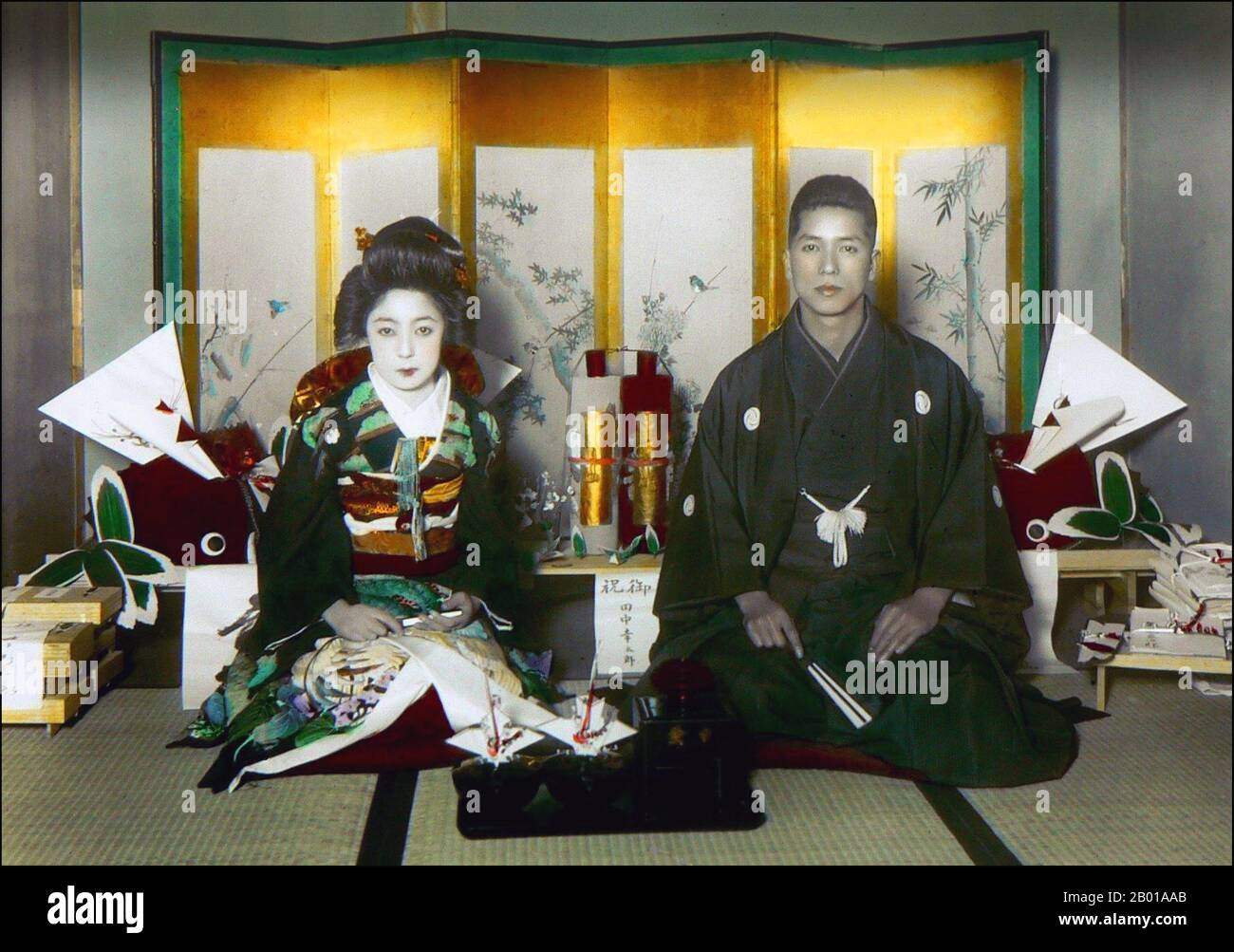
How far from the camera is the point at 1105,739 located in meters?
3.65

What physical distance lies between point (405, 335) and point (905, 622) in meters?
1.62

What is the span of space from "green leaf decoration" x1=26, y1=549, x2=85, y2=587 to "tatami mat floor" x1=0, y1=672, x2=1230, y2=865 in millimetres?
548

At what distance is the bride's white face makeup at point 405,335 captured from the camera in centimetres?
360

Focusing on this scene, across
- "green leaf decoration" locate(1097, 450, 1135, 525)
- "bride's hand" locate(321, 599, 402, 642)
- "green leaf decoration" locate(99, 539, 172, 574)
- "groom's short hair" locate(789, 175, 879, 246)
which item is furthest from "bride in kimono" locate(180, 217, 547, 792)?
"green leaf decoration" locate(1097, 450, 1135, 525)

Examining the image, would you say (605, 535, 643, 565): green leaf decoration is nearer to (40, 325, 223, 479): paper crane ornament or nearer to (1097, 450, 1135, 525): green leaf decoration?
(40, 325, 223, 479): paper crane ornament

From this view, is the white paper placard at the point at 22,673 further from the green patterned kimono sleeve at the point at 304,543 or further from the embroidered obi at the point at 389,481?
the embroidered obi at the point at 389,481

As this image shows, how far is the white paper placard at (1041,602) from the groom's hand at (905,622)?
1.95 feet

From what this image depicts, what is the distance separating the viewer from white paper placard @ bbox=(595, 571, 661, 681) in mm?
4117

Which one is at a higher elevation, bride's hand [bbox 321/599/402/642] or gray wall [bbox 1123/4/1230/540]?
gray wall [bbox 1123/4/1230/540]

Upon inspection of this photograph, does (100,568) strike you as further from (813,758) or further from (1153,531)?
(1153,531)

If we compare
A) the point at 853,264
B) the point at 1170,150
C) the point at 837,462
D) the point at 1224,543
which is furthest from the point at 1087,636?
the point at 1170,150

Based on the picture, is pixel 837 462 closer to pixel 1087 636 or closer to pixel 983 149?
pixel 1087 636

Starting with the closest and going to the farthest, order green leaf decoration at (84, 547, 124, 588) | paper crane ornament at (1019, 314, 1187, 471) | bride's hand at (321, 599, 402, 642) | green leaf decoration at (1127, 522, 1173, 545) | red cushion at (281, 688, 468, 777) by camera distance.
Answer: red cushion at (281, 688, 468, 777) → bride's hand at (321, 599, 402, 642) → green leaf decoration at (84, 547, 124, 588) → green leaf decoration at (1127, 522, 1173, 545) → paper crane ornament at (1019, 314, 1187, 471)

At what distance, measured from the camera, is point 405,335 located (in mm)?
3604
